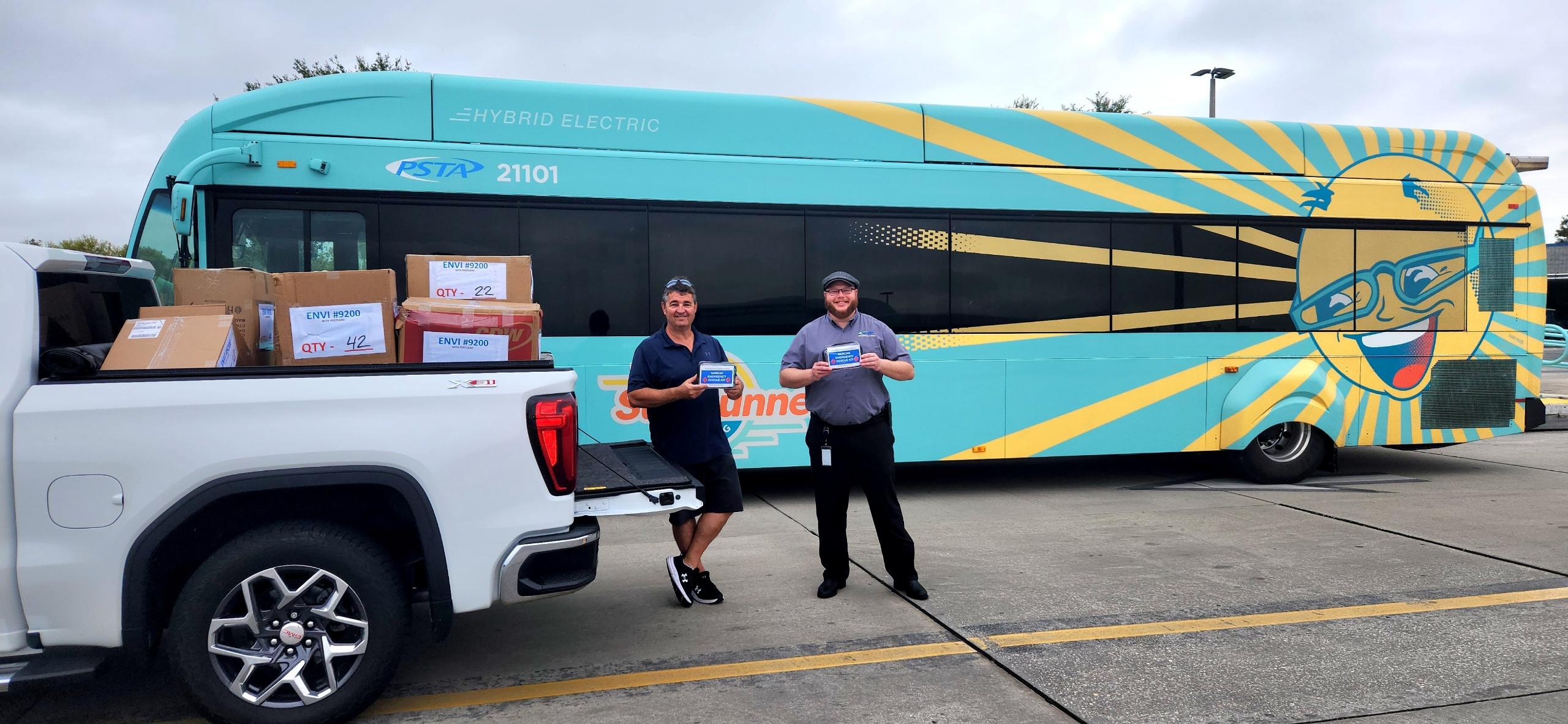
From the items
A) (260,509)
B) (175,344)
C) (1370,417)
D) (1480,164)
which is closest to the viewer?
(260,509)

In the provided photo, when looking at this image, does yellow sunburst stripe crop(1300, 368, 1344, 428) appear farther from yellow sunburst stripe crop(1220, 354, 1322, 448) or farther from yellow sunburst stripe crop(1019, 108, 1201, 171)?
yellow sunburst stripe crop(1019, 108, 1201, 171)

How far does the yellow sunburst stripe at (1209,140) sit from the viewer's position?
8.48 metres

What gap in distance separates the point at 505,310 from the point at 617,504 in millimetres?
1028

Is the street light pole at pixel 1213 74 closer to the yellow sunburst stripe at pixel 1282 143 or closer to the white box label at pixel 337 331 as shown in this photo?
the yellow sunburst stripe at pixel 1282 143

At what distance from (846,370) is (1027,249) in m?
3.71

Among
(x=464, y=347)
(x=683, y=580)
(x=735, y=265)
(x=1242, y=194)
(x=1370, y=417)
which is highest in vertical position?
(x=1242, y=194)

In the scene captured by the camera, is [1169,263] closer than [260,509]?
No

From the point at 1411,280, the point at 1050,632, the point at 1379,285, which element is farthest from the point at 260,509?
the point at 1411,280

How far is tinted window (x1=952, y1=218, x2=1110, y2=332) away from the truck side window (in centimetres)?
578

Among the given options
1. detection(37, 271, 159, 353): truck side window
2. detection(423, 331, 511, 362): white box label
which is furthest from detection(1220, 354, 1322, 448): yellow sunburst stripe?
detection(37, 271, 159, 353): truck side window

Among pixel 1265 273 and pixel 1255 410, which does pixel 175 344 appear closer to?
pixel 1255 410

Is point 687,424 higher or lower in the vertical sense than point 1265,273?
lower

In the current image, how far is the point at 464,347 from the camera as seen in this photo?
4.02m

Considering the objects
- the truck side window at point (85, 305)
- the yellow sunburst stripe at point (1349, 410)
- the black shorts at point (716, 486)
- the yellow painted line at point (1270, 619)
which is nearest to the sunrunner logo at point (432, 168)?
the truck side window at point (85, 305)
